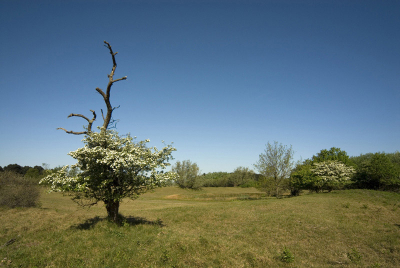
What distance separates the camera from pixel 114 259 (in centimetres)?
881

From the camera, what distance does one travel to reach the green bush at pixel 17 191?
2178cm

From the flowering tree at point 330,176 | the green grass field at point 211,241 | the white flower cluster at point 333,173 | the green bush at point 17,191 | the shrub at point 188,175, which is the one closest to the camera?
the green grass field at point 211,241

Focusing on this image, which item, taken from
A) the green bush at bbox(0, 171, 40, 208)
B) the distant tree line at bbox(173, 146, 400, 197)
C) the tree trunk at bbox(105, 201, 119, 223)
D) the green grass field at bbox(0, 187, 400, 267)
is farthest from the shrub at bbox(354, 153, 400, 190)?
the green bush at bbox(0, 171, 40, 208)

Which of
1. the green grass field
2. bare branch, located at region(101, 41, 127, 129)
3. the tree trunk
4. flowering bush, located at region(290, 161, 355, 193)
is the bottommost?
the green grass field

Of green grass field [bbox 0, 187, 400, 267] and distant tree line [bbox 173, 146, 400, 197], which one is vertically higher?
distant tree line [bbox 173, 146, 400, 197]

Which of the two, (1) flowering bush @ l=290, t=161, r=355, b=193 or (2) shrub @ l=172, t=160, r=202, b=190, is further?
(2) shrub @ l=172, t=160, r=202, b=190

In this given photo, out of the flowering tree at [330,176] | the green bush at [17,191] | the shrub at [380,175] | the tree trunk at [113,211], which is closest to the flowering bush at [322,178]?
the flowering tree at [330,176]

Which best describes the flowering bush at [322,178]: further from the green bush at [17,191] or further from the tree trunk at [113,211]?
the green bush at [17,191]

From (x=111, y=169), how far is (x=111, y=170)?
6 cm

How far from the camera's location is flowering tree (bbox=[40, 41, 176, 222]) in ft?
37.9

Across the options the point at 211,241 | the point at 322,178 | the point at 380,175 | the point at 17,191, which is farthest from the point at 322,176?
the point at 17,191

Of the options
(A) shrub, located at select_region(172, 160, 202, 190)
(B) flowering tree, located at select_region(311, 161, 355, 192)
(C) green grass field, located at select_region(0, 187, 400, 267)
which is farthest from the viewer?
(A) shrub, located at select_region(172, 160, 202, 190)

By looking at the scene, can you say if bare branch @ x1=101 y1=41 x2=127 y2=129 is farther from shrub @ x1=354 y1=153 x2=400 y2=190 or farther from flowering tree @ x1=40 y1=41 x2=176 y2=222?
shrub @ x1=354 y1=153 x2=400 y2=190

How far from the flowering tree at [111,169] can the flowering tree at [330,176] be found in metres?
37.2
